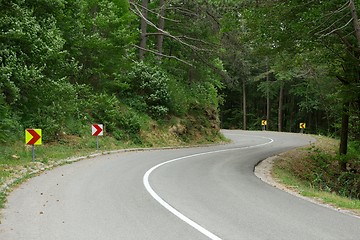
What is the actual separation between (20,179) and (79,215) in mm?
4674

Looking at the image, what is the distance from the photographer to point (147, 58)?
102 feet

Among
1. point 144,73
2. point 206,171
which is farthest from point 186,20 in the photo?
point 206,171

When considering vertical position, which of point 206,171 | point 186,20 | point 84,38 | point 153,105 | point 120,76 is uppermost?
point 186,20

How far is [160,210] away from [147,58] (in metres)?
24.1

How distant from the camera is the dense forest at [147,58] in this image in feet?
52.3

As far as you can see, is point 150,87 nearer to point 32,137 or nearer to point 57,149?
point 57,149

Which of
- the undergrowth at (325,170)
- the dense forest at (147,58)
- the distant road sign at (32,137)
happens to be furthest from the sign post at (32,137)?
the undergrowth at (325,170)

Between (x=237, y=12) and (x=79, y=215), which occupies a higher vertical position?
(x=237, y=12)

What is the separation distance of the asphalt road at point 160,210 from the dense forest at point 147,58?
6074 mm

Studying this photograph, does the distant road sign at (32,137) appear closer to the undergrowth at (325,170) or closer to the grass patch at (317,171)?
the grass patch at (317,171)

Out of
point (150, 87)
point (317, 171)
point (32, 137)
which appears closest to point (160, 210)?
point (32, 137)

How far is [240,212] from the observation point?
25.9 feet

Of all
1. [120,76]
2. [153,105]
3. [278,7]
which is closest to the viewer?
[278,7]

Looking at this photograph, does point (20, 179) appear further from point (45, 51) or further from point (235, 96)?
point (235, 96)
